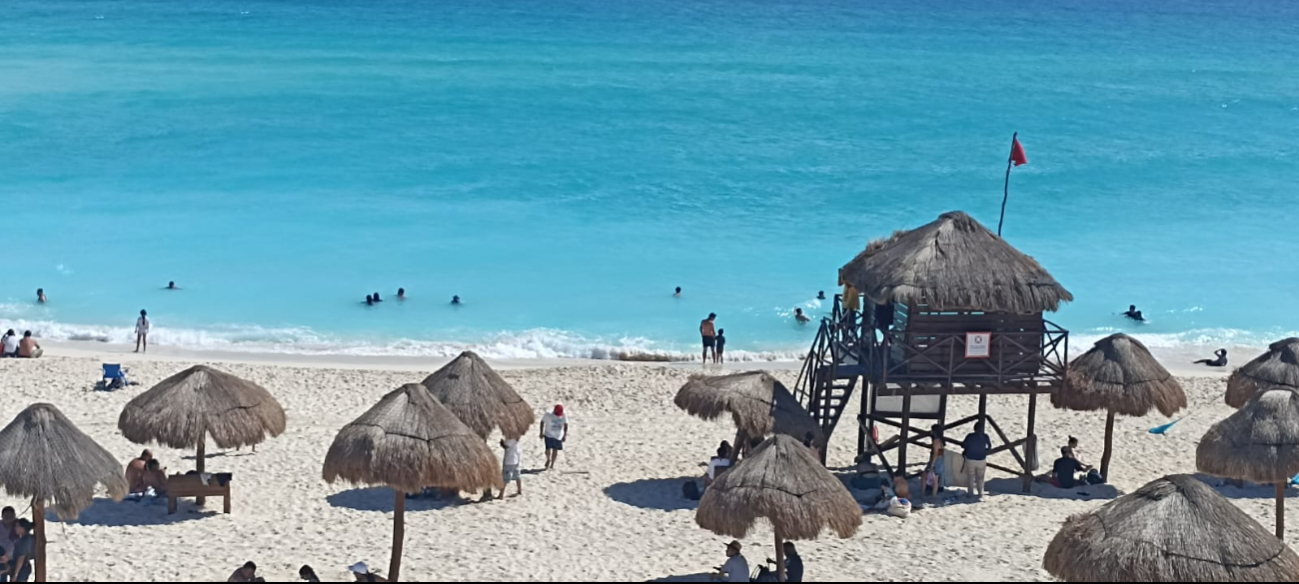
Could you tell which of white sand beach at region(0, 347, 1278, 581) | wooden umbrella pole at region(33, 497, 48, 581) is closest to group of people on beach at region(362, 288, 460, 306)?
white sand beach at region(0, 347, 1278, 581)

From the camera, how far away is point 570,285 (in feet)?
110

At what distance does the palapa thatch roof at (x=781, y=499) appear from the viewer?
13.7 meters

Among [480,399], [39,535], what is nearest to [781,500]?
[480,399]

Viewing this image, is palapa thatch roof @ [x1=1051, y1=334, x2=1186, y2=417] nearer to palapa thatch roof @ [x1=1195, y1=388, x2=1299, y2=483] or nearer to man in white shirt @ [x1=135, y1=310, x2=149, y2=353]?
palapa thatch roof @ [x1=1195, y1=388, x2=1299, y2=483]

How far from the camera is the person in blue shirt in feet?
57.6

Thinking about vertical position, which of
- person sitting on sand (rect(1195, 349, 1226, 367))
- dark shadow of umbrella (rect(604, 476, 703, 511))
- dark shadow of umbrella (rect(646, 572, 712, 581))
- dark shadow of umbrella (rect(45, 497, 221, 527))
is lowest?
dark shadow of umbrella (rect(646, 572, 712, 581))

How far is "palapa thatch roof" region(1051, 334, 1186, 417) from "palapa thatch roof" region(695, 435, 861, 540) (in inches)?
206

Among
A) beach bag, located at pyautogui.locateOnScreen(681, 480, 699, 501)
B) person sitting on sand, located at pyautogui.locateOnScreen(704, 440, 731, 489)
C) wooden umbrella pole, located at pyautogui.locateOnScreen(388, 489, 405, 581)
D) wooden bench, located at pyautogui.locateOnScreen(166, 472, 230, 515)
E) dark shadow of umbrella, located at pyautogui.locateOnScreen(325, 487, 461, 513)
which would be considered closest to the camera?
wooden umbrella pole, located at pyautogui.locateOnScreen(388, 489, 405, 581)

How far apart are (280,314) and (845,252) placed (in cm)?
1351

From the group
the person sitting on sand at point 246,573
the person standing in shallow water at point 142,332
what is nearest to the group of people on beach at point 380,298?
the person standing in shallow water at point 142,332

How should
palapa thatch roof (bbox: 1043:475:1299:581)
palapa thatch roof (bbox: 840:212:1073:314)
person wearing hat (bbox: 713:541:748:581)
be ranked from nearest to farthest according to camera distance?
palapa thatch roof (bbox: 1043:475:1299:581)
person wearing hat (bbox: 713:541:748:581)
palapa thatch roof (bbox: 840:212:1073:314)

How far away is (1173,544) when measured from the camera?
11.7 m

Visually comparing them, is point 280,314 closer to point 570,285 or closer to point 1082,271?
point 570,285

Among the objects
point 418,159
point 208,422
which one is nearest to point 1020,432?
point 208,422
